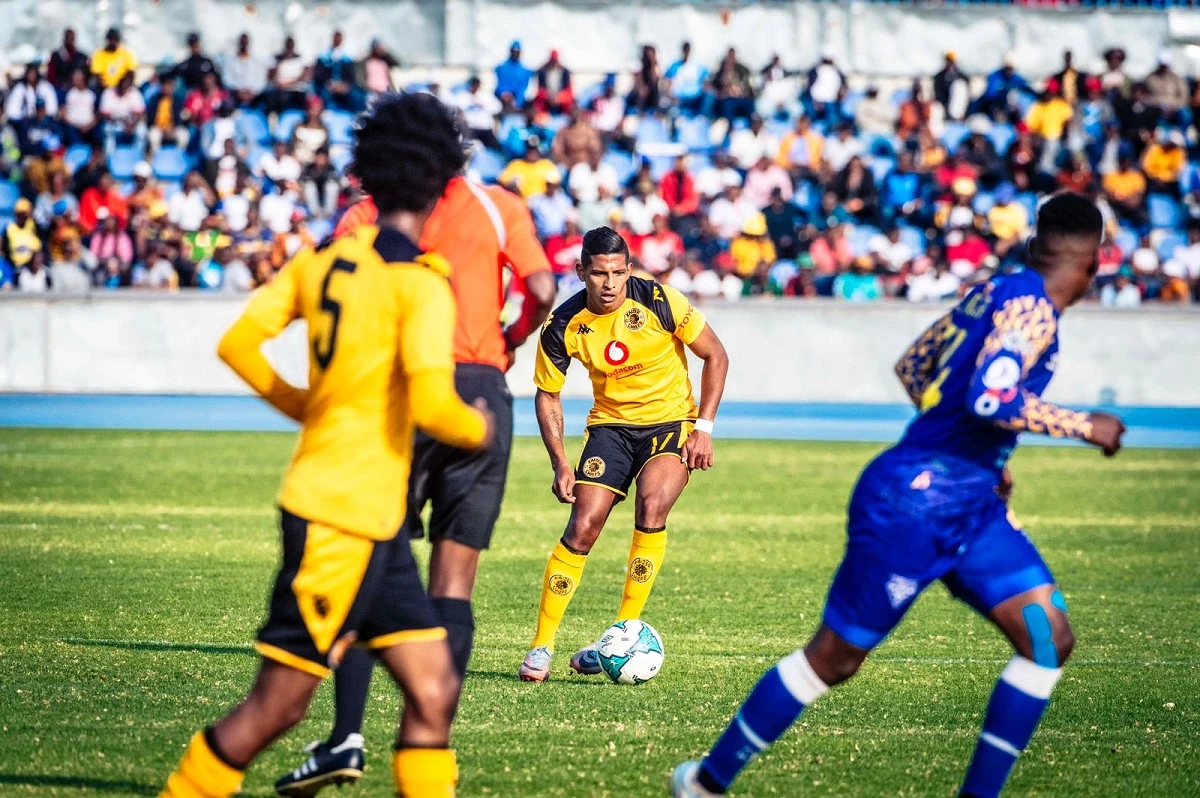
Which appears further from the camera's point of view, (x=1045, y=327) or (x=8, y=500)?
(x=8, y=500)

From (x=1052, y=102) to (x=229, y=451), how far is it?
52.6 ft

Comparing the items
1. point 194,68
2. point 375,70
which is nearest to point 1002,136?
point 375,70

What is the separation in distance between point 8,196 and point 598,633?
19568mm

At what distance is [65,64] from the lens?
26781 mm

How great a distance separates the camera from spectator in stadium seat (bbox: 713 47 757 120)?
27438 millimetres

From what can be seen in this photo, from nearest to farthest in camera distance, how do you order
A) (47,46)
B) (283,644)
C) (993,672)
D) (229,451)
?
(283,644) < (993,672) < (229,451) < (47,46)

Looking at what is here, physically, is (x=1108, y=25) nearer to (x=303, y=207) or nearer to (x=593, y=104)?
(x=593, y=104)

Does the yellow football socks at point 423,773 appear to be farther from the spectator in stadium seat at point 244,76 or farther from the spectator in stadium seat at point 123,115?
the spectator in stadium seat at point 244,76

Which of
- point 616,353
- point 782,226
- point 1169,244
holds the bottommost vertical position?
point 1169,244

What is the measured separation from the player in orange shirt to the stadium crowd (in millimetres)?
17246

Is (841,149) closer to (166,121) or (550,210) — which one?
(550,210)

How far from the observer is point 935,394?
4.93m

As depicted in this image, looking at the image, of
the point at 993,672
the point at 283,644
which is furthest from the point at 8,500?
the point at 283,644

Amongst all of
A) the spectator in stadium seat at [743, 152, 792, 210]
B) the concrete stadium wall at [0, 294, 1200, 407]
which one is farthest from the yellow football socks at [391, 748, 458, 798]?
the spectator in stadium seat at [743, 152, 792, 210]
